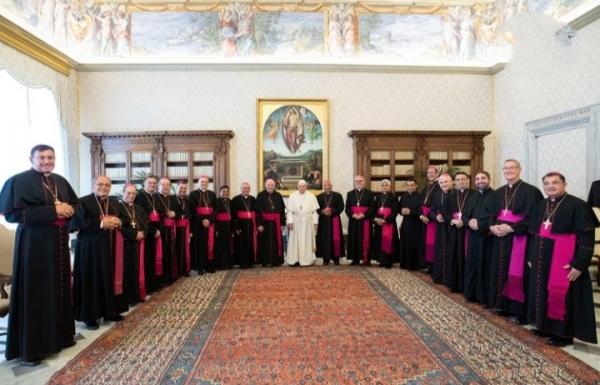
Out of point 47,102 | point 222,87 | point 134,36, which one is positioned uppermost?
point 134,36

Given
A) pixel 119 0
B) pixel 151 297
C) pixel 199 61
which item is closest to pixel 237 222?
pixel 151 297

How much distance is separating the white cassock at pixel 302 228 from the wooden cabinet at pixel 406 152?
193 cm

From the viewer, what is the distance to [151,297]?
228 inches

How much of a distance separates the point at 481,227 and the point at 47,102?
30.4ft

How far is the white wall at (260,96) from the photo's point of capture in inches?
382

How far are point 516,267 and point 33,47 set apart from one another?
31.2 ft

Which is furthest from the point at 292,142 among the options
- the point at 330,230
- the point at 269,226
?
the point at 330,230

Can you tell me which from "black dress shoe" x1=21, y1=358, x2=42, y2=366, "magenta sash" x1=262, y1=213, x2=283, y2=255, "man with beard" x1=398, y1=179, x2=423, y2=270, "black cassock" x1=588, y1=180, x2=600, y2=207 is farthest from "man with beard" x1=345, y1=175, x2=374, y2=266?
"black dress shoe" x1=21, y1=358, x2=42, y2=366

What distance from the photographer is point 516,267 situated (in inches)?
181

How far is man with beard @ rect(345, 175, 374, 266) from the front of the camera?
8297 millimetres

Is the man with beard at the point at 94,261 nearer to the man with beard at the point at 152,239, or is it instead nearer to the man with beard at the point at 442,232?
the man with beard at the point at 152,239

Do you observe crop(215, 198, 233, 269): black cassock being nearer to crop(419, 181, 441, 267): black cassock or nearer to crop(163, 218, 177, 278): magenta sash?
crop(163, 218, 177, 278): magenta sash

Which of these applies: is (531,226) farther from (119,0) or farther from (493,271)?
(119,0)

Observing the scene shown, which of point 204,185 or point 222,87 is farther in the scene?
point 222,87
